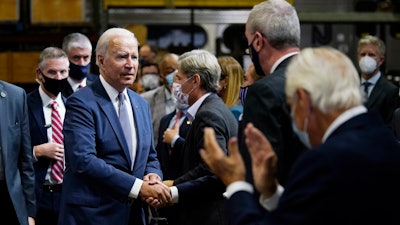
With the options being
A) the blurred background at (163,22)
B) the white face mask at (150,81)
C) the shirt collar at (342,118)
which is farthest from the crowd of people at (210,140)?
the blurred background at (163,22)

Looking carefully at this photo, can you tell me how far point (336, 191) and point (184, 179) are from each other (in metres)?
2.17

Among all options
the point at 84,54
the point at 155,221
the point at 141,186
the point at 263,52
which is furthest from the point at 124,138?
the point at 84,54

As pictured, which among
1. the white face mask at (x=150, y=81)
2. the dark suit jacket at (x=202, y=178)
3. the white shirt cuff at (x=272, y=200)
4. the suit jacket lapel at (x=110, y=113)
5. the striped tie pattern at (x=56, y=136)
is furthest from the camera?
the white face mask at (x=150, y=81)

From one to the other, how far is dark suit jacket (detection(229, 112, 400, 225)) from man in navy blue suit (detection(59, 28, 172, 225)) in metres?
1.78

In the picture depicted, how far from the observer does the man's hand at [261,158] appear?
3010 mm

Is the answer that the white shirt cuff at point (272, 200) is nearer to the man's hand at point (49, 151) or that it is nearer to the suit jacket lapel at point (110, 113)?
the suit jacket lapel at point (110, 113)

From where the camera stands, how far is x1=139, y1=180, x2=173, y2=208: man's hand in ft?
15.1

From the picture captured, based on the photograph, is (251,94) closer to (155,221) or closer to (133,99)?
(133,99)

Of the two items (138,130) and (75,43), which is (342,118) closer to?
(138,130)

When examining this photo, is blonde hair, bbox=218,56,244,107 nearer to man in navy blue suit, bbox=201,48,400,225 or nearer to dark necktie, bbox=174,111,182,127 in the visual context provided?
dark necktie, bbox=174,111,182,127

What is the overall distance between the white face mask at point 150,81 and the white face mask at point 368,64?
2054 mm

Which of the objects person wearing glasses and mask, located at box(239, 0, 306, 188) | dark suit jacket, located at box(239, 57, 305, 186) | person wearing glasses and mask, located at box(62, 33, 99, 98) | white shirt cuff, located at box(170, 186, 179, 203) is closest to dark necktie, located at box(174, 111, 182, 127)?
person wearing glasses and mask, located at box(62, 33, 99, 98)

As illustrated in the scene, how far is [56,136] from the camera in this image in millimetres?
5797

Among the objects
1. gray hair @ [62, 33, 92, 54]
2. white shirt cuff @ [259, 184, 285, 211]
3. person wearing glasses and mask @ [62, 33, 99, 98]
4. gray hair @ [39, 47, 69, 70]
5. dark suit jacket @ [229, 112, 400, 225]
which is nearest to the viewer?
dark suit jacket @ [229, 112, 400, 225]
